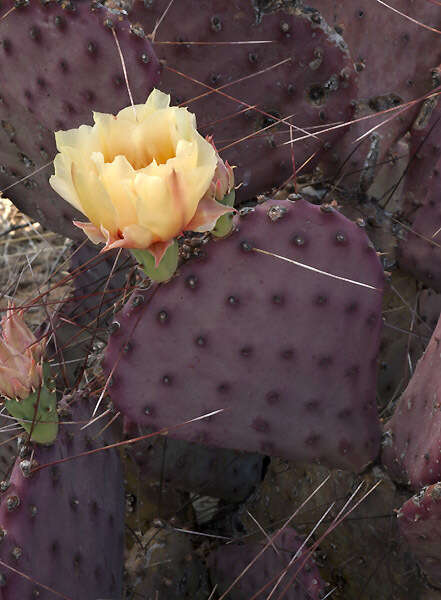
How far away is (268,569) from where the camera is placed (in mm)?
1067

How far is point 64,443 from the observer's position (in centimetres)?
90

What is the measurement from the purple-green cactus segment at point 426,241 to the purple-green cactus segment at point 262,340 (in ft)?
0.97

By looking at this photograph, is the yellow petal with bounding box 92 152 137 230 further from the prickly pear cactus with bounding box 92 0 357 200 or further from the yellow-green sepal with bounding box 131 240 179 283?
the prickly pear cactus with bounding box 92 0 357 200

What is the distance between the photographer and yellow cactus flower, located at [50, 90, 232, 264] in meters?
0.66

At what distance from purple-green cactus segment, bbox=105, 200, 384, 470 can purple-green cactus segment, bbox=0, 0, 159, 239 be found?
29 centimetres

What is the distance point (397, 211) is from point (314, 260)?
0.47 meters

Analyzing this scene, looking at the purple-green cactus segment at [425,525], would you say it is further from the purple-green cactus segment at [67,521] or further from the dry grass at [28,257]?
the dry grass at [28,257]

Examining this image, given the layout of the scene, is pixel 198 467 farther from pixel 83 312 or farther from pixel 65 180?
pixel 65 180

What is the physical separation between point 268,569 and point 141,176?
25.1 inches

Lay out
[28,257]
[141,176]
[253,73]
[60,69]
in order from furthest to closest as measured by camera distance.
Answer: [28,257] < [253,73] < [60,69] < [141,176]

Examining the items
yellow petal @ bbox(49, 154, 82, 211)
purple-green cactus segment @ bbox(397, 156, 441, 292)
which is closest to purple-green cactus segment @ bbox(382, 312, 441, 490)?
purple-green cactus segment @ bbox(397, 156, 441, 292)

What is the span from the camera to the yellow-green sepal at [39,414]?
0.84 m

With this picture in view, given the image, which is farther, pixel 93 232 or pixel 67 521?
pixel 67 521

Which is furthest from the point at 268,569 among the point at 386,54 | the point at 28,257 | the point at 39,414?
the point at 28,257
